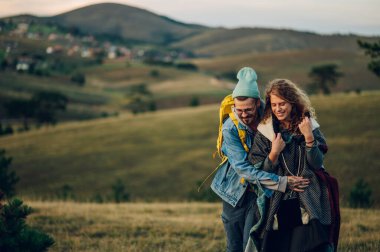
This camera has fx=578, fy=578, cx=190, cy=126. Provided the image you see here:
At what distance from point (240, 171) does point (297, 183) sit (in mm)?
545

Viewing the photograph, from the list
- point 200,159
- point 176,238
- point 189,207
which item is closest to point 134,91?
point 200,159

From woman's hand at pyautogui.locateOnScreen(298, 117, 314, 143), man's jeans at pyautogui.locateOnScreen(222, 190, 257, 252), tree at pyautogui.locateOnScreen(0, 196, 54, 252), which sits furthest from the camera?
tree at pyautogui.locateOnScreen(0, 196, 54, 252)

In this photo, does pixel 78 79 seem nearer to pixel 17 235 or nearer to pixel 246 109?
pixel 17 235

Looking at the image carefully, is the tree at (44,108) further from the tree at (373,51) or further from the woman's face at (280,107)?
the woman's face at (280,107)

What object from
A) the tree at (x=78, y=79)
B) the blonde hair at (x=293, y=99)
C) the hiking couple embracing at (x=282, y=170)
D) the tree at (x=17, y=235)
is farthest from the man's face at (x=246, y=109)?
the tree at (x=78, y=79)

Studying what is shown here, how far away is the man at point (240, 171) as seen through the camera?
216 inches

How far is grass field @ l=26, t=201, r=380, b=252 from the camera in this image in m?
9.79

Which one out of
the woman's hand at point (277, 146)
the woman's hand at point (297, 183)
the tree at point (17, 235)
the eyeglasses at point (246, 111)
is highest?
the eyeglasses at point (246, 111)

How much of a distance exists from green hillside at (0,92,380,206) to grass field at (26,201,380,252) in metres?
19.8

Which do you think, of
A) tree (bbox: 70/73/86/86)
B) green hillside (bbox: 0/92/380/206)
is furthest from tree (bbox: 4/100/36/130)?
tree (bbox: 70/73/86/86)

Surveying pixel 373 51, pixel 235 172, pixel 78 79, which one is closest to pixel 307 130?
pixel 235 172

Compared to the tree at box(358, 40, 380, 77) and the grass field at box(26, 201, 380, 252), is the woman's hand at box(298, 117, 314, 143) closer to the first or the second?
the grass field at box(26, 201, 380, 252)

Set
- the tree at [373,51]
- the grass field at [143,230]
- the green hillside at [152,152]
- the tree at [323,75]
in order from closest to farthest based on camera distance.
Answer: the grass field at [143,230] < the tree at [373,51] < the green hillside at [152,152] < the tree at [323,75]

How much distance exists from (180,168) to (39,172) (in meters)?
10.4
